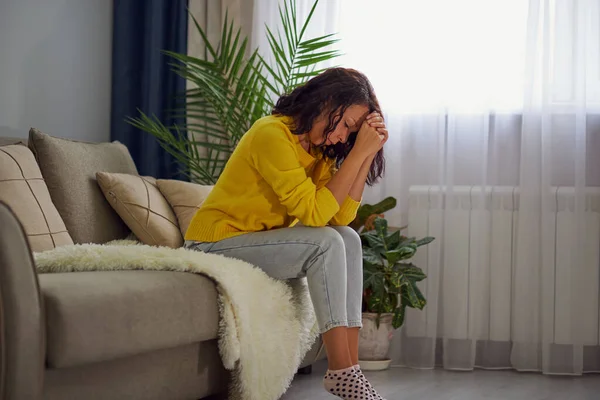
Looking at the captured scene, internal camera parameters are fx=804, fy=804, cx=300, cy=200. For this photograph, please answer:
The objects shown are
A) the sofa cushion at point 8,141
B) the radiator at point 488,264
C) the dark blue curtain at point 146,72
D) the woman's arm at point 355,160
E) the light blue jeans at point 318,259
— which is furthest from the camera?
the dark blue curtain at point 146,72

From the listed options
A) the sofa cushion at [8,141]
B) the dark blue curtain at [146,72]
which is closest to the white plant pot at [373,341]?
the dark blue curtain at [146,72]

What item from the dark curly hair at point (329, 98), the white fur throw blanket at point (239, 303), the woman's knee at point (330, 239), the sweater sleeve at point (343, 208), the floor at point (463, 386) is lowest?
the floor at point (463, 386)

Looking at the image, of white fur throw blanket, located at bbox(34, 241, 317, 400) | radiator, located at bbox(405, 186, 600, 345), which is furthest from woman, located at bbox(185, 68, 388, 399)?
radiator, located at bbox(405, 186, 600, 345)

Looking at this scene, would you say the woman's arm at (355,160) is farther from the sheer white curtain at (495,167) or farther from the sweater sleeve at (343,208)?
the sheer white curtain at (495,167)

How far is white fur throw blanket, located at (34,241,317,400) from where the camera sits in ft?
6.31

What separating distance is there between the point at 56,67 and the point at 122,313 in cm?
193

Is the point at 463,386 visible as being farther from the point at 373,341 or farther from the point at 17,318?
Result: the point at 17,318

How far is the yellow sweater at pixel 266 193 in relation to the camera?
2.13m

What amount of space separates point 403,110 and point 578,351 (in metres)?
1.19

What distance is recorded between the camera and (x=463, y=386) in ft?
9.12

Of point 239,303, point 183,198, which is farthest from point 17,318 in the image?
point 183,198

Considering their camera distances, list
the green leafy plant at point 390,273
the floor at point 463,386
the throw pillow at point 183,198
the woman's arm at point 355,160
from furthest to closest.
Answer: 1. the green leafy plant at point 390,273
2. the throw pillow at point 183,198
3. the floor at point 463,386
4. the woman's arm at point 355,160

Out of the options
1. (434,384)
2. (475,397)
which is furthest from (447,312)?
(475,397)

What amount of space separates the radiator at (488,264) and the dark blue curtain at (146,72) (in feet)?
3.91
